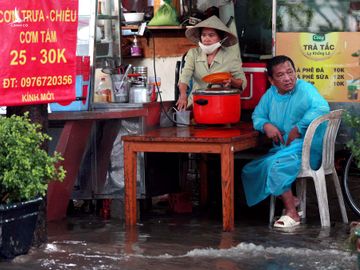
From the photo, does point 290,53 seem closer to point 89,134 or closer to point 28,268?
point 89,134

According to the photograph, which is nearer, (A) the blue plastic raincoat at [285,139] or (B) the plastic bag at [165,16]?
(A) the blue plastic raincoat at [285,139]

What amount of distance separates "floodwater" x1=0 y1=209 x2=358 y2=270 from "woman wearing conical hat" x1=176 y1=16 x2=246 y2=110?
4.19 feet

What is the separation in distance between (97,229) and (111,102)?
4.02ft

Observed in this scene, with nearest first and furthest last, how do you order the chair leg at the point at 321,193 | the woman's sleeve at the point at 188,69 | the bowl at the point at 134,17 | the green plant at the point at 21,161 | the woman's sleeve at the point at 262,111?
the green plant at the point at 21,161 < the chair leg at the point at 321,193 < the woman's sleeve at the point at 262,111 < the woman's sleeve at the point at 188,69 < the bowl at the point at 134,17

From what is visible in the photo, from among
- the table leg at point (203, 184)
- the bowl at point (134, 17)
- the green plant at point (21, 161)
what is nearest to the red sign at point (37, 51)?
the green plant at point (21, 161)

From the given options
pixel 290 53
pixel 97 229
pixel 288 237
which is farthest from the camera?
pixel 290 53

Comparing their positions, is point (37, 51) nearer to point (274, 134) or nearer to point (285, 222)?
point (274, 134)

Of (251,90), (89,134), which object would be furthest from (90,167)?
(251,90)

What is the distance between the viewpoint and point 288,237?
8.18 metres

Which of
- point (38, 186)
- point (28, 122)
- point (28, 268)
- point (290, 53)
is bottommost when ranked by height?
point (28, 268)

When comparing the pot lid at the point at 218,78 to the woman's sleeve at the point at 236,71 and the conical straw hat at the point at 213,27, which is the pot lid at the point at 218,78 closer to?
the woman's sleeve at the point at 236,71

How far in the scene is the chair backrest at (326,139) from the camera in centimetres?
834

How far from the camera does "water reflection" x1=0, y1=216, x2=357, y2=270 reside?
719cm

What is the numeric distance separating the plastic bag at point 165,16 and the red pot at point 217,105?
5.80ft
